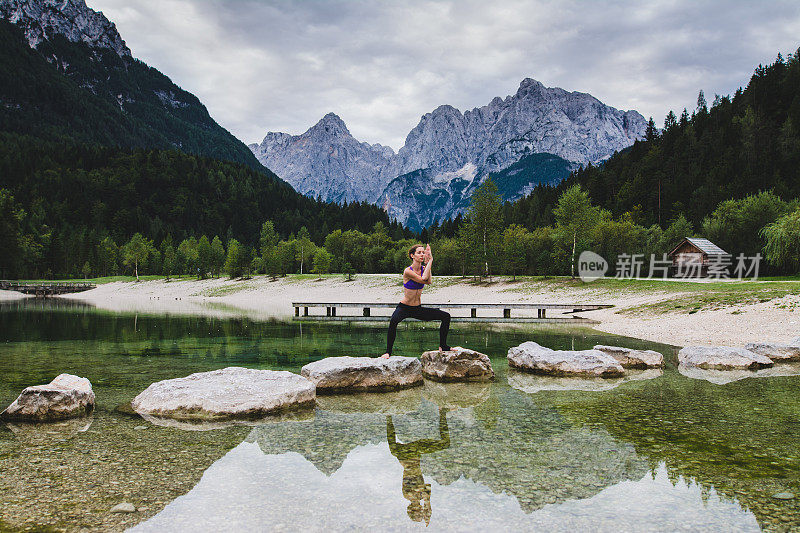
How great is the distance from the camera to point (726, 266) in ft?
212

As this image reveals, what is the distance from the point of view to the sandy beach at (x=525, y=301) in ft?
78.1

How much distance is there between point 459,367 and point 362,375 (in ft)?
9.91

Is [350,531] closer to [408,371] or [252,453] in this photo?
[252,453]

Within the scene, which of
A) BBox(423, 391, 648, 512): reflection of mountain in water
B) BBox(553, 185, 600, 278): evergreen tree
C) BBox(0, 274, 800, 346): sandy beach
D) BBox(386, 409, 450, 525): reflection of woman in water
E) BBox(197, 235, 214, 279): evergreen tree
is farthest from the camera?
BBox(197, 235, 214, 279): evergreen tree

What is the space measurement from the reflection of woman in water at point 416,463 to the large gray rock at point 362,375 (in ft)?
9.26

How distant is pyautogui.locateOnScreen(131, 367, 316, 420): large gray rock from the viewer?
9391 millimetres

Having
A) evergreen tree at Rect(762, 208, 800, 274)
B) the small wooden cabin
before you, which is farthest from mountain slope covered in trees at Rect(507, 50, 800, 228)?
evergreen tree at Rect(762, 208, 800, 274)

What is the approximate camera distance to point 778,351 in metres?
16.9

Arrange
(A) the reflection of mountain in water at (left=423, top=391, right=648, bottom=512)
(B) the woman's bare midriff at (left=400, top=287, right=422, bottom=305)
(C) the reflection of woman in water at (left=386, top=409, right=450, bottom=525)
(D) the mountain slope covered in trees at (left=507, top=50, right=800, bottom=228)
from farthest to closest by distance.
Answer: (D) the mountain slope covered in trees at (left=507, top=50, right=800, bottom=228) → (B) the woman's bare midriff at (left=400, top=287, right=422, bottom=305) → (A) the reflection of mountain in water at (left=423, top=391, right=648, bottom=512) → (C) the reflection of woman in water at (left=386, top=409, right=450, bottom=525)

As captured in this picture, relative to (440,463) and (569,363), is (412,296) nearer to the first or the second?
(569,363)

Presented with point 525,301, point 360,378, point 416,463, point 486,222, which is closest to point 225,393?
point 360,378

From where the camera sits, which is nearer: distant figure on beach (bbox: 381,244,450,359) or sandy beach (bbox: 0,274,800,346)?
distant figure on beach (bbox: 381,244,450,359)

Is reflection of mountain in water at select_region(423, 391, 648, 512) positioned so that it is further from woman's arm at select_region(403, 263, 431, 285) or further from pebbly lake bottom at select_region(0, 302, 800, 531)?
woman's arm at select_region(403, 263, 431, 285)

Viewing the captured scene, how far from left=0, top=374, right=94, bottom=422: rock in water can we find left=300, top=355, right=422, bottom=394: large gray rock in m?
4.93
